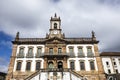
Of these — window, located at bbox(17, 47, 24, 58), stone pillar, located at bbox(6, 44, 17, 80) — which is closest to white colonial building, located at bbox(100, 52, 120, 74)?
window, located at bbox(17, 47, 24, 58)

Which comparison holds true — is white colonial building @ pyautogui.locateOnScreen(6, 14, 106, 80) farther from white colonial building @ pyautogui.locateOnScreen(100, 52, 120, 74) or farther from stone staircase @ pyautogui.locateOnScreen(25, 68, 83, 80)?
white colonial building @ pyautogui.locateOnScreen(100, 52, 120, 74)

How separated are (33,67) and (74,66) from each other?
949cm

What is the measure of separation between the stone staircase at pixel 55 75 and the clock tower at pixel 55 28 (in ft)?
38.8

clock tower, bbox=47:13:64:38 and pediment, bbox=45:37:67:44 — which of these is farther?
clock tower, bbox=47:13:64:38

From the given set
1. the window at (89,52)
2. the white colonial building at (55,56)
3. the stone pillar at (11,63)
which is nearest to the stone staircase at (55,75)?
the white colonial building at (55,56)

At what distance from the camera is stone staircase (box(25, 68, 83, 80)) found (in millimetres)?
28188

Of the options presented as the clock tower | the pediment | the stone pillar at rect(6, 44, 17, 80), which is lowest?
the stone pillar at rect(6, 44, 17, 80)

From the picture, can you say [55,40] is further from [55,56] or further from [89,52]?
[89,52]

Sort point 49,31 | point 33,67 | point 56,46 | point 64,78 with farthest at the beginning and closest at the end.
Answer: point 49,31 → point 56,46 → point 33,67 → point 64,78

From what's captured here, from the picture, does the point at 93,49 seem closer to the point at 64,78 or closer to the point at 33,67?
the point at 64,78

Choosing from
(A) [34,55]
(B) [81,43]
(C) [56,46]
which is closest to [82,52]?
(B) [81,43]

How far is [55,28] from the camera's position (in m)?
39.7

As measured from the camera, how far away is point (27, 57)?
3469cm

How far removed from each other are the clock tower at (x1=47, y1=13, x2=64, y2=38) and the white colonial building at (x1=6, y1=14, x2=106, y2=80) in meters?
0.26
